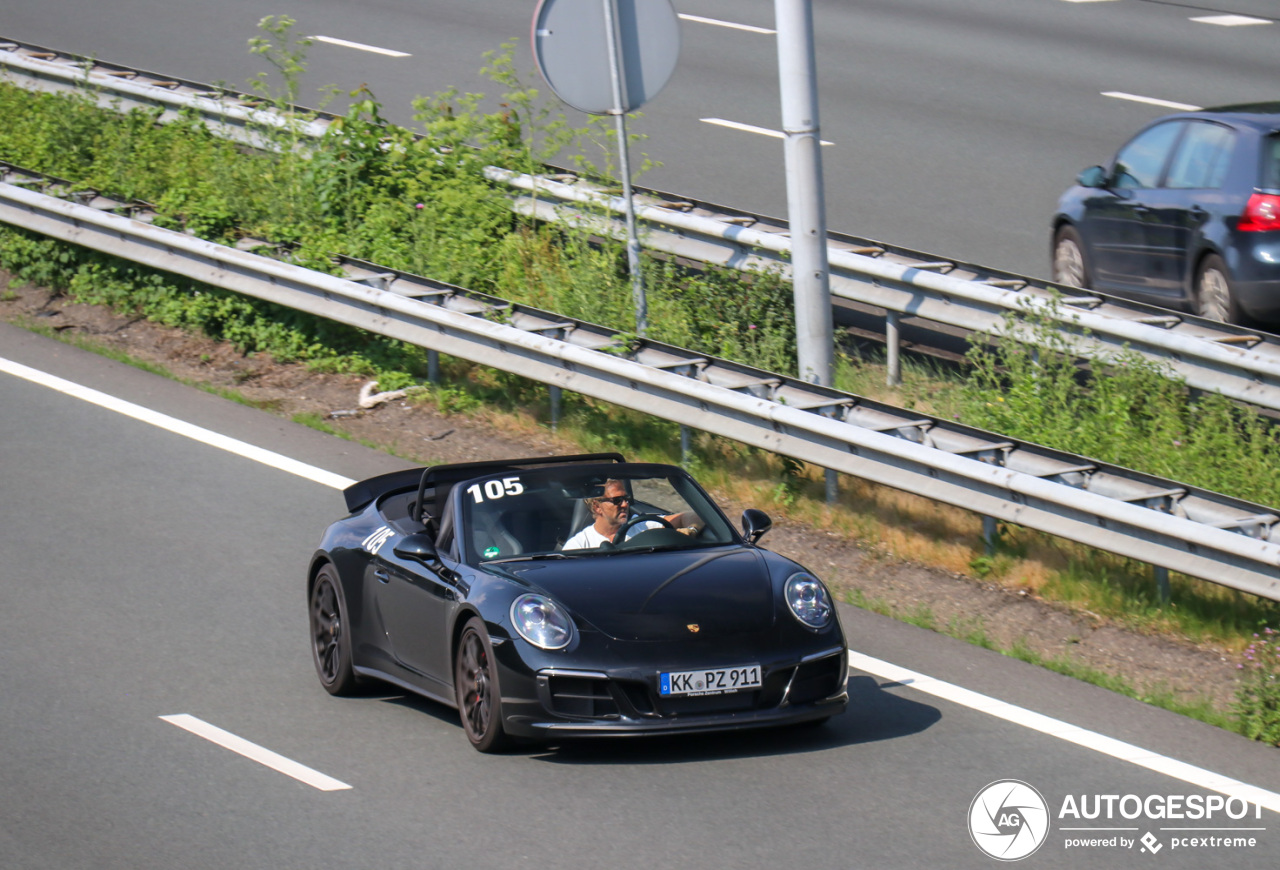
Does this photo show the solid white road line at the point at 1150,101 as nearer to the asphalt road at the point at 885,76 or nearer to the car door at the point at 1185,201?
the asphalt road at the point at 885,76

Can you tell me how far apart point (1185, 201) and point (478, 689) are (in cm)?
734

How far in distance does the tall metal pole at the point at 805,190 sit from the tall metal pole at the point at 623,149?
1.04 meters

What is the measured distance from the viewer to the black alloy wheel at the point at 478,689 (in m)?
7.67

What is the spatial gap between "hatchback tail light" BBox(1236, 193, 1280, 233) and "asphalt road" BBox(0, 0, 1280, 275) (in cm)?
313

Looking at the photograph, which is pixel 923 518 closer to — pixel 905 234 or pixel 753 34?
pixel 905 234

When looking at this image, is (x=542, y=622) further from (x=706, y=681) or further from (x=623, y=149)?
(x=623, y=149)

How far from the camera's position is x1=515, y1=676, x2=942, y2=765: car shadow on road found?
7770mm

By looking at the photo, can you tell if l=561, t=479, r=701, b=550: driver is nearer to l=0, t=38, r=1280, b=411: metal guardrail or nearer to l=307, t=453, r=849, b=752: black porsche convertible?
l=307, t=453, r=849, b=752: black porsche convertible

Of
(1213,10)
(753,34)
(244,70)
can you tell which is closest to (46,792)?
(244,70)

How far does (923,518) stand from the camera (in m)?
10.7

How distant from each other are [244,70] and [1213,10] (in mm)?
13788

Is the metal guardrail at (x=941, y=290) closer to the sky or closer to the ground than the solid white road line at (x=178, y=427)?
closer to the sky

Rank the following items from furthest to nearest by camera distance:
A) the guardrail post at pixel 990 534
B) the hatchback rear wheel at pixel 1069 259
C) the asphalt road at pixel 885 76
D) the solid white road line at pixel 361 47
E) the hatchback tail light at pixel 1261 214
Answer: the solid white road line at pixel 361 47
the asphalt road at pixel 885 76
the hatchback rear wheel at pixel 1069 259
the hatchback tail light at pixel 1261 214
the guardrail post at pixel 990 534

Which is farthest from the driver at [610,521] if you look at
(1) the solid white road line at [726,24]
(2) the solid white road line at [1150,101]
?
(1) the solid white road line at [726,24]
